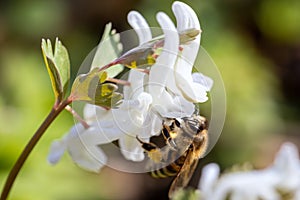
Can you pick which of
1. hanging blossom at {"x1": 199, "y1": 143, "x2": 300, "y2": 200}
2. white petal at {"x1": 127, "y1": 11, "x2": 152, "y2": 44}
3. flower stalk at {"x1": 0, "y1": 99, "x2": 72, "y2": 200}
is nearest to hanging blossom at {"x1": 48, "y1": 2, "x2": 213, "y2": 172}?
white petal at {"x1": 127, "y1": 11, "x2": 152, "y2": 44}

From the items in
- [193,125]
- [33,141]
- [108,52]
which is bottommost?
[193,125]

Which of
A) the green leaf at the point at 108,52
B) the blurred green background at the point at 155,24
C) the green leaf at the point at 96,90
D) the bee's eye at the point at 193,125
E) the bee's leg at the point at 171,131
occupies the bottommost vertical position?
the blurred green background at the point at 155,24

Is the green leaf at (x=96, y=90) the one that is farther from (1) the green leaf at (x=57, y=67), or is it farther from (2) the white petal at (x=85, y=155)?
(2) the white petal at (x=85, y=155)

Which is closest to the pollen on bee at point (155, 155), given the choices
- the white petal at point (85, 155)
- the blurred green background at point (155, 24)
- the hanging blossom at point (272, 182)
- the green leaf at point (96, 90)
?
the white petal at point (85, 155)

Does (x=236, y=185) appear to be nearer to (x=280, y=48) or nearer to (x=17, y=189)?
(x=17, y=189)

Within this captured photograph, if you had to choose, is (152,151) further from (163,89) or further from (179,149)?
(163,89)

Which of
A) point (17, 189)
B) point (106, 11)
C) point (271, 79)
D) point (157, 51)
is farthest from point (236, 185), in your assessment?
point (106, 11)

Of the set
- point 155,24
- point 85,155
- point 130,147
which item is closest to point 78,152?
point 85,155

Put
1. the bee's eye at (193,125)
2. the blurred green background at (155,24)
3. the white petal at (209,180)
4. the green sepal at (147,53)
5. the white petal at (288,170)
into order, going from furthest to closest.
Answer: the blurred green background at (155,24), the bee's eye at (193,125), the green sepal at (147,53), the white petal at (209,180), the white petal at (288,170)
